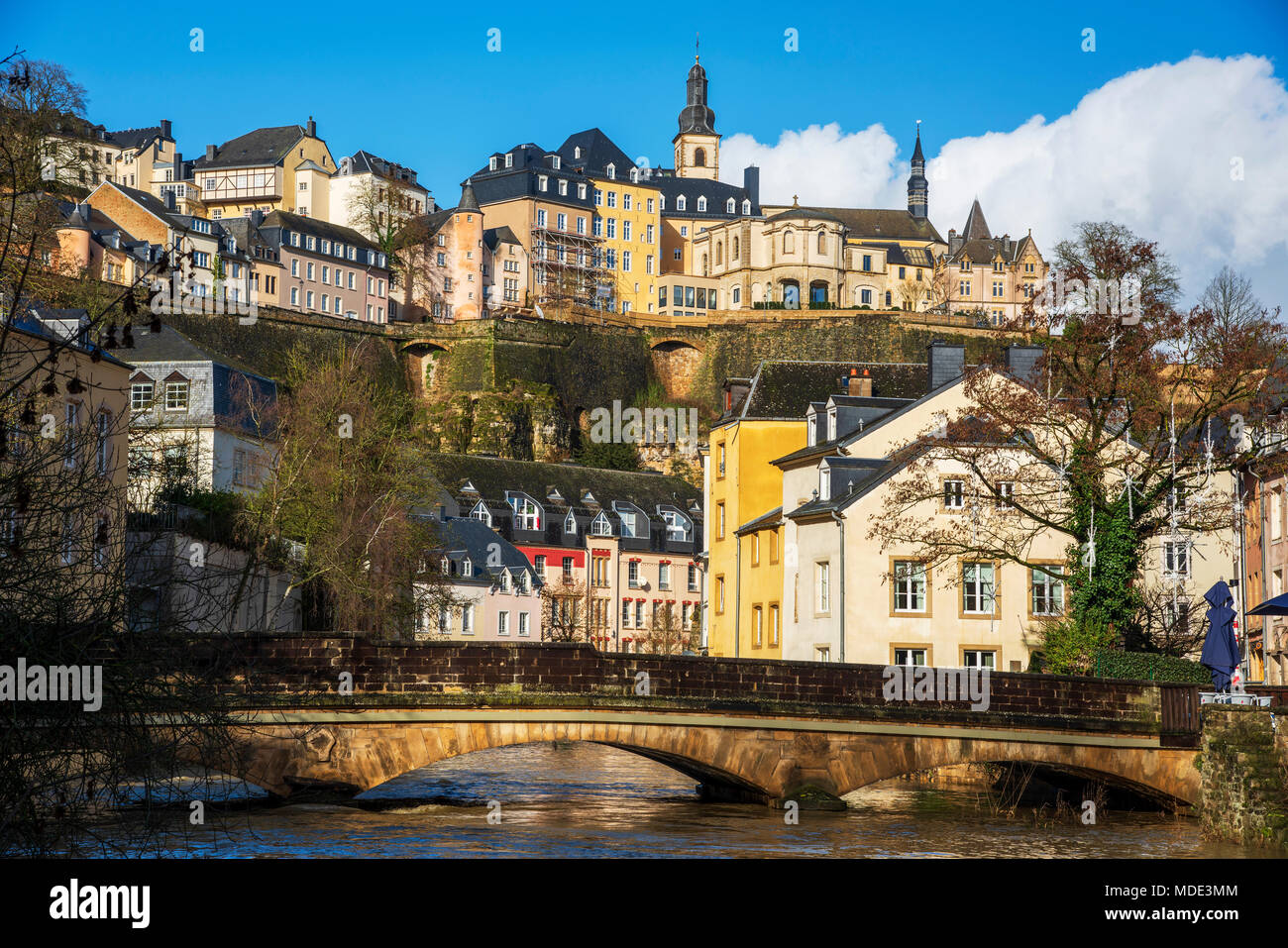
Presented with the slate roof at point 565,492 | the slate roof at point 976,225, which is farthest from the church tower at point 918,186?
the slate roof at point 565,492

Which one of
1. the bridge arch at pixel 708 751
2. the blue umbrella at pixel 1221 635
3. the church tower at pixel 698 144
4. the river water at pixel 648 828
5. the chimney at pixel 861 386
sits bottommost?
the river water at pixel 648 828

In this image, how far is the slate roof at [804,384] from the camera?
49.5 meters

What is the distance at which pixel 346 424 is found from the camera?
1727 inches

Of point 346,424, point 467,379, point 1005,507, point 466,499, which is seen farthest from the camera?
point 467,379

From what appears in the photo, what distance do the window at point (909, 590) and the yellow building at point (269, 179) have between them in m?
90.7

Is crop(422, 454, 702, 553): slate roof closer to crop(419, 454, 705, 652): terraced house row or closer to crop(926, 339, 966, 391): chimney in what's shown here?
crop(419, 454, 705, 652): terraced house row

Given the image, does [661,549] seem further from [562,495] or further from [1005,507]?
[1005,507]

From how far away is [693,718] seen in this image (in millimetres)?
26500

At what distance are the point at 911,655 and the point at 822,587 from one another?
292 centimetres

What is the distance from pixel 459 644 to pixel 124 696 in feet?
44.0

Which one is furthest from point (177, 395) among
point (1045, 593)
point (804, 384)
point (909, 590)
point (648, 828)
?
point (648, 828)

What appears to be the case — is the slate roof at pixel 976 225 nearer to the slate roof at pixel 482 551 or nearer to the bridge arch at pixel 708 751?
the slate roof at pixel 482 551

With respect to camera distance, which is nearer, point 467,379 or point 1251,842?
point 1251,842
